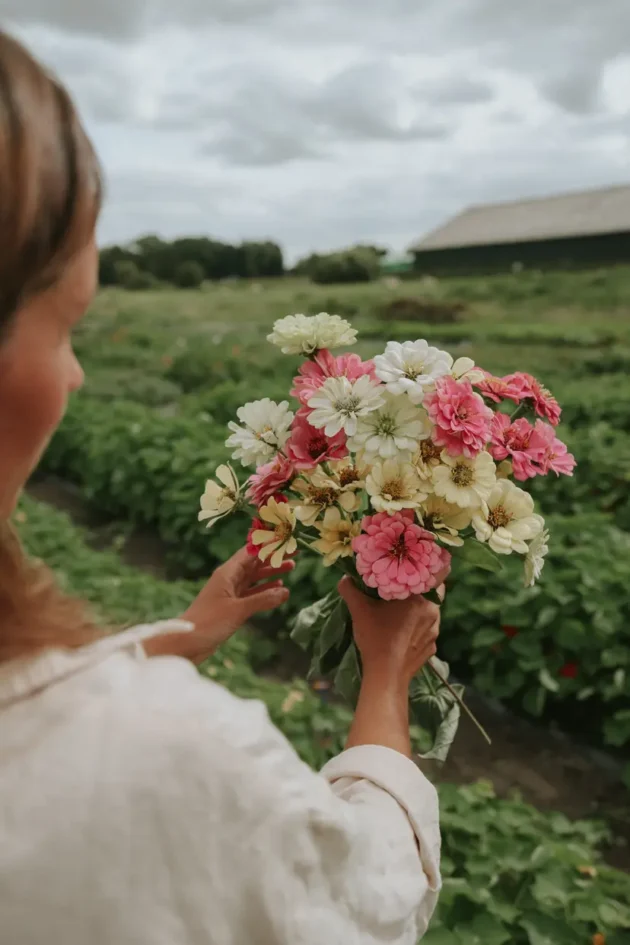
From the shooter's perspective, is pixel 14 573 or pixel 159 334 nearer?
pixel 14 573

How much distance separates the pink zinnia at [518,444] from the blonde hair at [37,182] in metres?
0.62

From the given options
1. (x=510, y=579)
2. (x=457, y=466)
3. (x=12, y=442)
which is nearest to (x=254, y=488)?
(x=457, y=466)

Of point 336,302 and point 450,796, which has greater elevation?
point 336,302

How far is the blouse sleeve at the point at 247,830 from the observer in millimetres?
611

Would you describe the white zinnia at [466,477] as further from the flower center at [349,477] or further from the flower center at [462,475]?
the flower center at [349,477]

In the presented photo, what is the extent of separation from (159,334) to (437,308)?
342 centimetres

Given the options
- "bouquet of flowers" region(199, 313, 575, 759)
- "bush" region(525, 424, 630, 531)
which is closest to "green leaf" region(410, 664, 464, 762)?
"bouquet of flowers" region(199, 313, 575, 759)

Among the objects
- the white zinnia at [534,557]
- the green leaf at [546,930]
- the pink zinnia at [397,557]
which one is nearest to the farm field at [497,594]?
the green leaf at [546,930]

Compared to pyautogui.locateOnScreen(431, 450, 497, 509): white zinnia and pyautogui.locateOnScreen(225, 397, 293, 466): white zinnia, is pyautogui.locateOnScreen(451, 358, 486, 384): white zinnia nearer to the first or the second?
pyautogui.locateOnScreen(431, 450, 497, 509): white zinnia

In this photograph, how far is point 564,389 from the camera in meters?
5.67

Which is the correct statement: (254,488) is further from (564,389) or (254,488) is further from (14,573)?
(564,389)

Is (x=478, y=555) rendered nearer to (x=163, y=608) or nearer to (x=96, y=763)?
(x=96, y=763)

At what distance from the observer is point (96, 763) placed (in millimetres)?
591

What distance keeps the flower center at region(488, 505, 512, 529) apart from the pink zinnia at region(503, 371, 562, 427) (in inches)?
7.6
